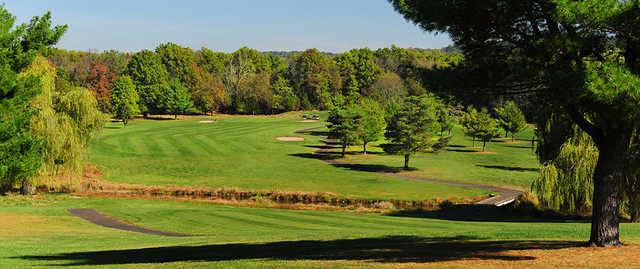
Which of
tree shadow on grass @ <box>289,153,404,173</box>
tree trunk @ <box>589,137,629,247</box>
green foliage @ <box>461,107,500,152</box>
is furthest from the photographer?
green foliage @ <box>461,107,500,152</box>

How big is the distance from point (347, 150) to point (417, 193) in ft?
110

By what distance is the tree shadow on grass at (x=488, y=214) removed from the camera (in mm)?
34156

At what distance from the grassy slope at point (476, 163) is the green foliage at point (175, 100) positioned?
2492 inches

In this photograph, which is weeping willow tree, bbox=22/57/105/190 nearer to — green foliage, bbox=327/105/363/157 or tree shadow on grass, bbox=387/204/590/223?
tree shadow on grass, bbox=387/204/590/223

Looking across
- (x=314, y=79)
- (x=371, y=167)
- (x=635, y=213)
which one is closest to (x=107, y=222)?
(x=635, y=213)

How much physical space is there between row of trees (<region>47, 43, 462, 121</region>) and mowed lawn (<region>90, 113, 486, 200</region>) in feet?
118

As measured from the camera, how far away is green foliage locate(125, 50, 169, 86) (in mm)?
156750

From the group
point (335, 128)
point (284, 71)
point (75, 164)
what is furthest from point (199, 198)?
point (284, 71)

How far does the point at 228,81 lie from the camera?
173 m

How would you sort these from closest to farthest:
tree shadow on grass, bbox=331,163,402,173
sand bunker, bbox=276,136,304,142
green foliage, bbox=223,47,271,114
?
1. tree shadow on grass, bbox=331,163,402,173
2. sand bunker, bbox=276,136,304,142
3. green foliage, bbox=223,47,271,114

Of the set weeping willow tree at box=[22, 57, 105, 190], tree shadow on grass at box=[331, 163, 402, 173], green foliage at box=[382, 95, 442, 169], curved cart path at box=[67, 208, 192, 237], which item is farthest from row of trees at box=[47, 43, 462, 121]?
curved cart path at box=[67, 208, 192, 237]

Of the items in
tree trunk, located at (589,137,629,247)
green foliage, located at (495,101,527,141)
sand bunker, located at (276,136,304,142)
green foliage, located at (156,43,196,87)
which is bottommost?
sand bunker, located at (276,136,304,142)

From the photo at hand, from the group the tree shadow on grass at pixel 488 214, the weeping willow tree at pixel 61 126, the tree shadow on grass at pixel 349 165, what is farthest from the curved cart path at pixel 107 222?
the tree shadow on grass at pixel 349 165

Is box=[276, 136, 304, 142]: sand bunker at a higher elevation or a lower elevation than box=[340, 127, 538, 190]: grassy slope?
higher
